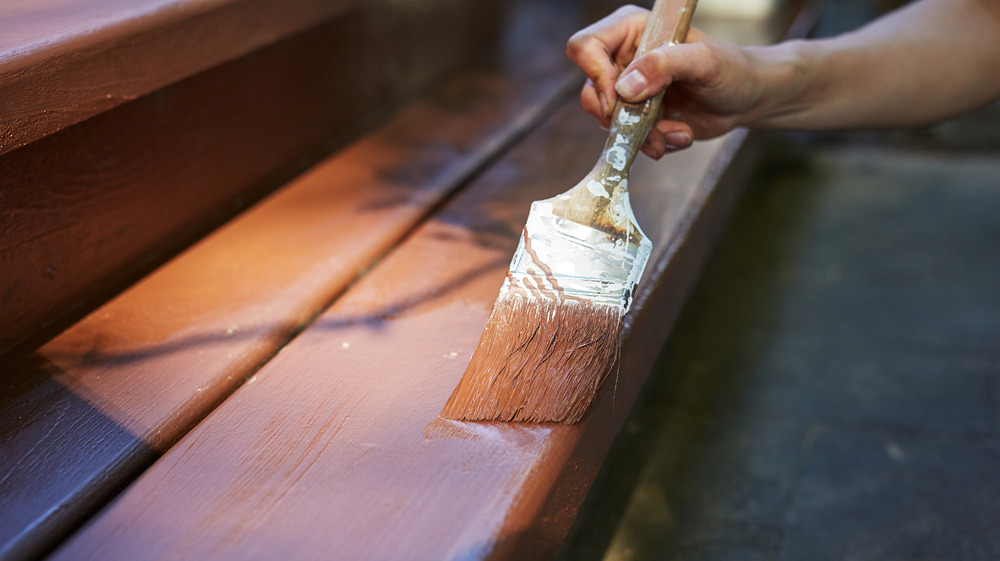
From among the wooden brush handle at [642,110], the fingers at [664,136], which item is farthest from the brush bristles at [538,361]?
the fingers at [664,136]

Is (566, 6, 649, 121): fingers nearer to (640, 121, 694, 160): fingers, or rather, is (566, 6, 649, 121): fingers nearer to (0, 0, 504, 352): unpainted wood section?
(640, 121, 694, 160): fingers

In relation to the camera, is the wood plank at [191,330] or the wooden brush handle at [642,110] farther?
the wooden brush handle at [642,110]

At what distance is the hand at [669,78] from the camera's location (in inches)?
41.4

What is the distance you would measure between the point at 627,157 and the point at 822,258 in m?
1.67

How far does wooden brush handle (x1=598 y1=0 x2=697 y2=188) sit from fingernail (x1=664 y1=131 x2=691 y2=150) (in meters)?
0.18

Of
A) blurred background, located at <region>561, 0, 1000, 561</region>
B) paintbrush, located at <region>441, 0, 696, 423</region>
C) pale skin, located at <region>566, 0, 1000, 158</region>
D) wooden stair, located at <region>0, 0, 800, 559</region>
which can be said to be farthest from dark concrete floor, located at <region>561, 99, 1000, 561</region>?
paintbrush, located at <region>441, 0, 696, 423</region>

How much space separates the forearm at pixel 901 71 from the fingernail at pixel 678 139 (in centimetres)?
14

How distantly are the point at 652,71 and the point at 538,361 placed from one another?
459 millimetres

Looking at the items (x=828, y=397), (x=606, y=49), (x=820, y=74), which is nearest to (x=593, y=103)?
(x=606, y=49)

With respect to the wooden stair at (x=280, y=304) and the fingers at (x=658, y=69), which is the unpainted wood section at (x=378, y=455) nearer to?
the wooden stair at (x=280, y=304)

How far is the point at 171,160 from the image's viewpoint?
124 centimetres

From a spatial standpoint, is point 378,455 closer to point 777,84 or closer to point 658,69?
point 658,69

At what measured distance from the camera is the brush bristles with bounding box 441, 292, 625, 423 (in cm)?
81

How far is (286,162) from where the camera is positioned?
1.56 m
